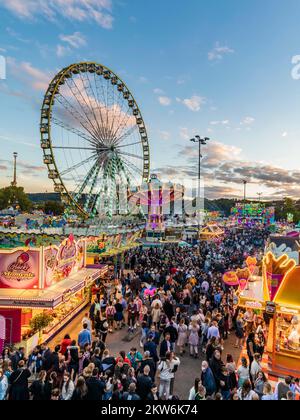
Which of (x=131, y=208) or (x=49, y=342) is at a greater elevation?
(x=131, y=208)

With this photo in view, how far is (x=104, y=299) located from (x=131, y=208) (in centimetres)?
1796

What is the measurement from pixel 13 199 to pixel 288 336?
214 ft

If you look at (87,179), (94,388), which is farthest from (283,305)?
(87,179)

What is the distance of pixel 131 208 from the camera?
28250mm

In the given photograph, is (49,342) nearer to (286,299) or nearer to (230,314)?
(230,314)

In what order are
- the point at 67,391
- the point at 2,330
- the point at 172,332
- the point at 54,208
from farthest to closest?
the point at 54,208, the point at 2,330, the point at 172,332, the point at 67,391

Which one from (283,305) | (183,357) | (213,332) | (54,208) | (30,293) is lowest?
(183,357)

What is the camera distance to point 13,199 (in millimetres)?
64438

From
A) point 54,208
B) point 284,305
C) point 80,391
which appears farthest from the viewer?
point 54,208

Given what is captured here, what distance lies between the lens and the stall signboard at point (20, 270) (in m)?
8.40

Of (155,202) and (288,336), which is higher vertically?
(155,202)

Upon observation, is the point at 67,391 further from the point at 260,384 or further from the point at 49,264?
the point at 49,264

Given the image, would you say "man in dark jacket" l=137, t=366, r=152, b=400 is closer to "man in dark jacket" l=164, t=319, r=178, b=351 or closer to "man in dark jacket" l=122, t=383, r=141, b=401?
"man in dark jacket" l=122, t=383, r=141, b=401
